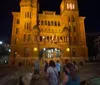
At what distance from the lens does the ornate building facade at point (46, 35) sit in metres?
57.3

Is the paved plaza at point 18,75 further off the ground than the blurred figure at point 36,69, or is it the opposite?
the blurred figure at point 36,69

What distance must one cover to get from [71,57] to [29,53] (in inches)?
558

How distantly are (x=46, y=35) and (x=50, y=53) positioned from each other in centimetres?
703

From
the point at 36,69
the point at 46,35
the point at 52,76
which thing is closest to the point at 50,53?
the point at 46,35

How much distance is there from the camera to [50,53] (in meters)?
63.5

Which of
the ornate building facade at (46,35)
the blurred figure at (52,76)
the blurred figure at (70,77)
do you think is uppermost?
the ornate building facade at (46,35)

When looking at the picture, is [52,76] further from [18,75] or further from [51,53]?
[51,53]

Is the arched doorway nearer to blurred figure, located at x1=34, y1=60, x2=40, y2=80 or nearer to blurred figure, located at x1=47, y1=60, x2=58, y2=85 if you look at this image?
blurred figure, located at x1=34, y1=60, x2=40, y2=80

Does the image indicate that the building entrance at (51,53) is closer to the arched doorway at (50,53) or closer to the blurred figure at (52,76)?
the arched doorway at (50,53)

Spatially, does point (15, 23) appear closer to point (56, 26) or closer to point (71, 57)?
point (56, 26)

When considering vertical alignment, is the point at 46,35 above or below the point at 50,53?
above

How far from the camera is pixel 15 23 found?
206 ft

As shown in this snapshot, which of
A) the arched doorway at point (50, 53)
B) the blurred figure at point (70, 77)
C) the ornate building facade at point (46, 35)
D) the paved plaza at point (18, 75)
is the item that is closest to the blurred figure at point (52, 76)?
the blurred figure at point (70, 77)

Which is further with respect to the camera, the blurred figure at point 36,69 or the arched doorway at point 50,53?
the arched doorway at point 50,53
